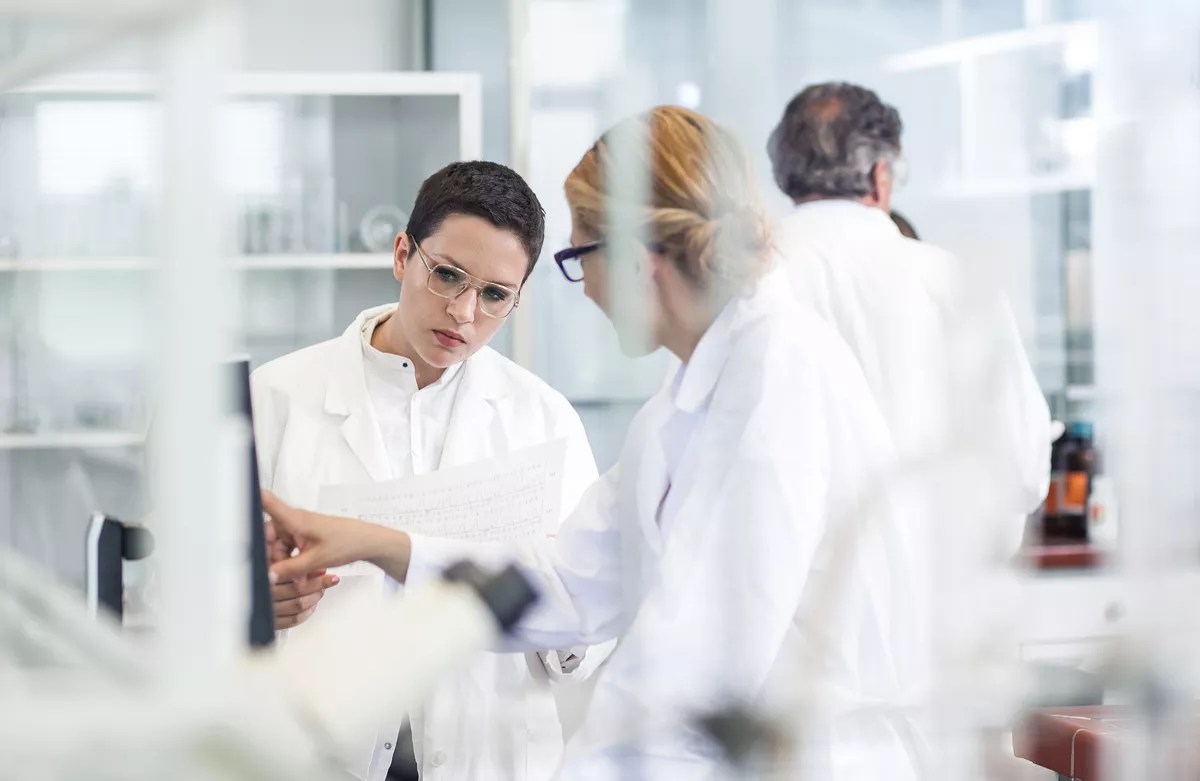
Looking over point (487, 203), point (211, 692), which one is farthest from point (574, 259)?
point (211, 692)

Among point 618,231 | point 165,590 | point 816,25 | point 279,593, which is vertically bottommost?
point 279,593

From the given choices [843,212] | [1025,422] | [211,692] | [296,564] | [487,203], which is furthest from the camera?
[487,203]

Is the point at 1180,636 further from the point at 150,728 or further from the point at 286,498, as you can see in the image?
the point at 286,498

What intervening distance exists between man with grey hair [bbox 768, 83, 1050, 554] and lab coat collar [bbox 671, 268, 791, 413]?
15mm

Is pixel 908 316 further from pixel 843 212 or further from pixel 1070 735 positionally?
pixel 1070 735

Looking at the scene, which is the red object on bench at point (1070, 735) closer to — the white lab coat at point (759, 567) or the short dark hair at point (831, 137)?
the white lab coat at point (759, 567)

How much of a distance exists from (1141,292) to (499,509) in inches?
20.1

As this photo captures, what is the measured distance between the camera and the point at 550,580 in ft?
2.39

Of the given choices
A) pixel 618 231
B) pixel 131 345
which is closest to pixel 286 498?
pixel 618 231

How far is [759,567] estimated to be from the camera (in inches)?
21.2

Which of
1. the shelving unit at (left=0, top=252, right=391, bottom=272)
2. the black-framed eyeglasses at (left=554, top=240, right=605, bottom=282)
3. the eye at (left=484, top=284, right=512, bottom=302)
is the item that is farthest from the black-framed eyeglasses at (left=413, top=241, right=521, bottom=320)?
the shelving unit at (left=0, top=252, right=391, bottom=272)

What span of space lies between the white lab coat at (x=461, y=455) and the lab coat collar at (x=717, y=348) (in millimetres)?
179

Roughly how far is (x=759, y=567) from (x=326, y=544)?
40 cm

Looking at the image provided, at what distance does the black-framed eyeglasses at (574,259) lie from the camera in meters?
0.61
